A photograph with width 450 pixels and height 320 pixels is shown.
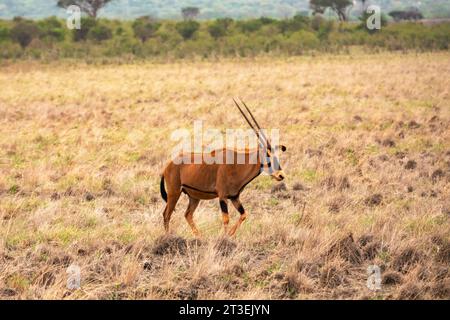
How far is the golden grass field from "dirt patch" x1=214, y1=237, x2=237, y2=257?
0.01 meters

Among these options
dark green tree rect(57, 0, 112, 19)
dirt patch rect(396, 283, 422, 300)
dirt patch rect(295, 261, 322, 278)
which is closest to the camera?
dirt patch rect(396, 283, 422, 300)

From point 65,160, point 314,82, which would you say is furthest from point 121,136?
point 314,82

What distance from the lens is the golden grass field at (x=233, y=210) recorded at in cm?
570

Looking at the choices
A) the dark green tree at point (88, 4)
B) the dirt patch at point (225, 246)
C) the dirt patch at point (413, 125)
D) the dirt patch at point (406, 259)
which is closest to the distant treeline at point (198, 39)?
the dark green tree at point (88, 4)

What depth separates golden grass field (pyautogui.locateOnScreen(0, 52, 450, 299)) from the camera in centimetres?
570

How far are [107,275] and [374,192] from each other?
4.69 m

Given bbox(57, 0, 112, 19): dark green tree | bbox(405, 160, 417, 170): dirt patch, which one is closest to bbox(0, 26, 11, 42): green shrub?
bbox(57, 0, 112, 19): dark green tree

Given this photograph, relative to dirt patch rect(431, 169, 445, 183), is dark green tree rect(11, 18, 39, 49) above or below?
above

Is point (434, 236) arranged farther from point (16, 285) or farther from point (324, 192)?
point (16, 285)

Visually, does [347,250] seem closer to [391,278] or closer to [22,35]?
[391,278]

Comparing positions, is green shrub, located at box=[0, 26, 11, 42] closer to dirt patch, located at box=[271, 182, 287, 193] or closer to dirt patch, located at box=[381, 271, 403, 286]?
dirt patch, located at box=[271, 182, 287, 193]

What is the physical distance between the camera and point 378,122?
1559 centimetres

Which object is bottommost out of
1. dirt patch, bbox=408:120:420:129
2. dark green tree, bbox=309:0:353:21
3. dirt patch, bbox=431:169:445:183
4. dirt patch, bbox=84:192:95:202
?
dirt patch, bbox=84:192:95:202

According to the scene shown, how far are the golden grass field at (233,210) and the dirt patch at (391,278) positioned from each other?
11mm
